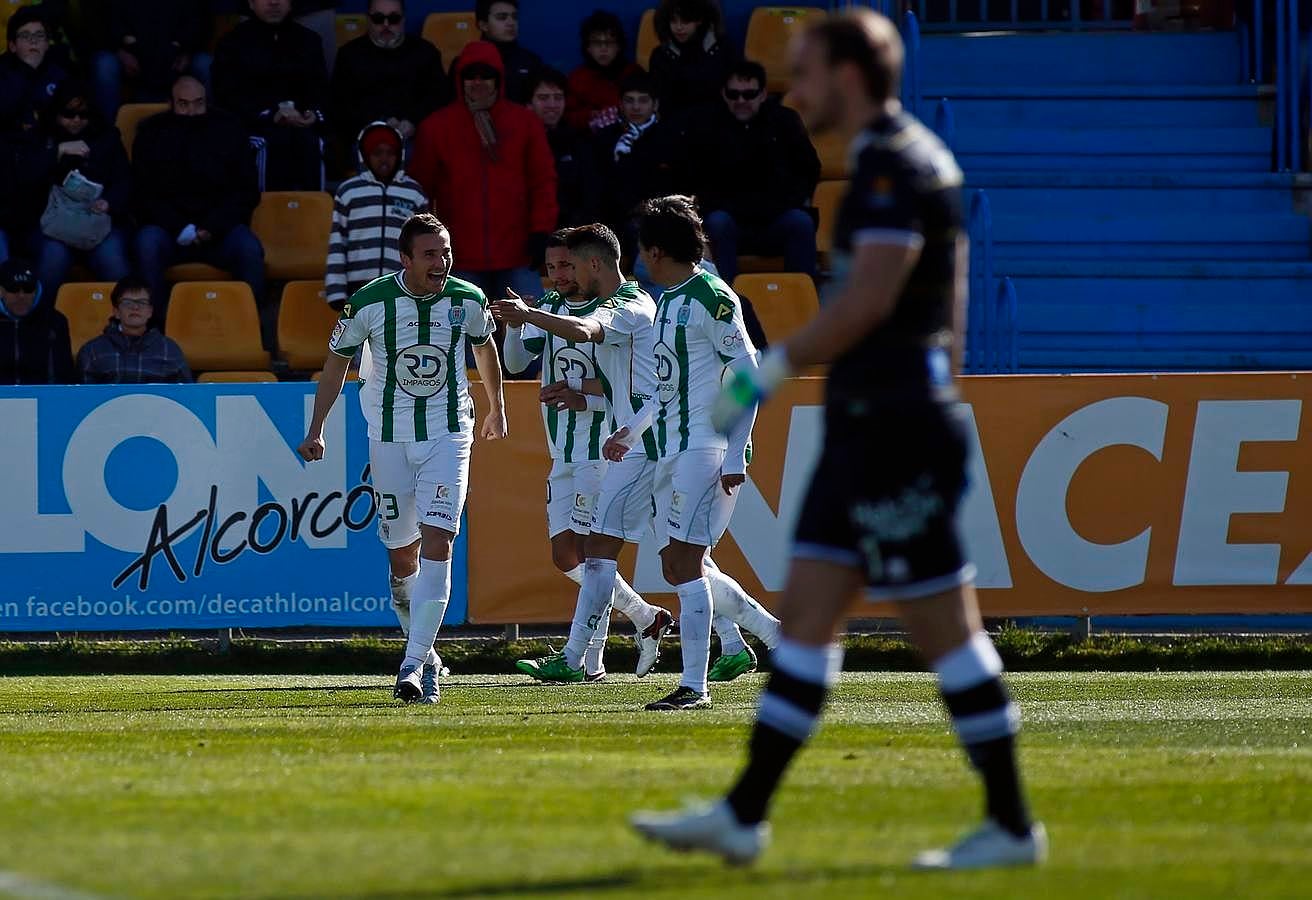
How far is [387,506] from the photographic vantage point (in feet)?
37.3

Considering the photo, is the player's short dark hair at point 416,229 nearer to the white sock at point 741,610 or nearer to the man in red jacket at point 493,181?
the white sock at point 741,610

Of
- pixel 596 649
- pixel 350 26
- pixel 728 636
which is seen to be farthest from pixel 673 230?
pixel 350 26

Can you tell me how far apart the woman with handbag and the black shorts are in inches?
499

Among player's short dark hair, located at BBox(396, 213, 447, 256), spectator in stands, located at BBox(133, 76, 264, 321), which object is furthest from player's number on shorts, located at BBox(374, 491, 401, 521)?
spectator in stands, located at BBox(133, 76, 264, 321)

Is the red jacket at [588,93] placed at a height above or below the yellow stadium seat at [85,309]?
above

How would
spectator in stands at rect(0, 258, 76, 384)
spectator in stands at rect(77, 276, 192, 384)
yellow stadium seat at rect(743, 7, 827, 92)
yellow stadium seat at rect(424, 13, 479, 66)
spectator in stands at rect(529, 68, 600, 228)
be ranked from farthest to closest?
1. yellow stadium seat at rect(424, 13, 479, 66)
2. yellow stadium seat at rect(743, 7, 827, 92)
3. spectator in stands at rect(529, 68, 600, 228)
4. spectator in stands at rect(0, 258, 76, 384)
5. spectator in stands at rect(77, 276, 192, 384)

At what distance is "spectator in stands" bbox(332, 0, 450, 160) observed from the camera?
18062 millimetres

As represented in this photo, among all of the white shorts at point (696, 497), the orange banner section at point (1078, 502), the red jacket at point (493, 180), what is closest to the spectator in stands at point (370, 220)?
the red jacket at point (493, 180)

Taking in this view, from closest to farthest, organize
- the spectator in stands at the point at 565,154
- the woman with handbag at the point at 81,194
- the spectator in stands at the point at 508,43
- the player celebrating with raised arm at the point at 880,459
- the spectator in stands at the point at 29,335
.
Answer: the player celebrating with raised arm at the point at 880,459, the spectator in stands at the point at 29,335, the woman with handbag at the point at 81,194, the spectator in stands at the point at 565,154, the spectator in stands at the point at 508,43

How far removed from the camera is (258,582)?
14.0 meters

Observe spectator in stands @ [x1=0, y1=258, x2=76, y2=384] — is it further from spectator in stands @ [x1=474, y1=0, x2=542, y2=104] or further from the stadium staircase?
the stadium staircase

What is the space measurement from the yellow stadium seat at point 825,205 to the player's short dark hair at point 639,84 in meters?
1.59

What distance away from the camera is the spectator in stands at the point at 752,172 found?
16953mm

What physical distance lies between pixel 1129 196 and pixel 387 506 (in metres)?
10.2
